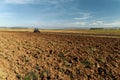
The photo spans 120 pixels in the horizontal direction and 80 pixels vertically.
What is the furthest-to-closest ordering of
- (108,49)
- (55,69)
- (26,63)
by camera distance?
(108,49), (26,63), (55,69)

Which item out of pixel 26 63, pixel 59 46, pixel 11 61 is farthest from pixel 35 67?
pixel 59 46

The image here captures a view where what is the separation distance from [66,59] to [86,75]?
2.67 meters

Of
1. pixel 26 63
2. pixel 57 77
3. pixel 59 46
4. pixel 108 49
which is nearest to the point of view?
pixel 57 77

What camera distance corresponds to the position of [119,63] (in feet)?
42.8

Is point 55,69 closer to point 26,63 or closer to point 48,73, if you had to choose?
point 48,73

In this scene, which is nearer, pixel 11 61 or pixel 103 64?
pixel 103 64

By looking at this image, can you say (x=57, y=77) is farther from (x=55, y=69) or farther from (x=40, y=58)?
(x=40, y=58)

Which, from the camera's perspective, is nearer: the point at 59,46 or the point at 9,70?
the point at 9,70

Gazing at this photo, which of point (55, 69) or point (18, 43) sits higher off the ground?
point (18, 43)

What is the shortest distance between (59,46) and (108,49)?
4.57 metres

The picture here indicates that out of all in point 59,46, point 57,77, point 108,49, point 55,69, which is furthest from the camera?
point 59,46

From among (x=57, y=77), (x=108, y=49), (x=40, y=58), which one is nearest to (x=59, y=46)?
(x=40, y=58)

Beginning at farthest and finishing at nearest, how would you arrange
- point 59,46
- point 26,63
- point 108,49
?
point 59,46 → point 108,49 → point 26,63

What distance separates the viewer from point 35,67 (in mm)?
13062
